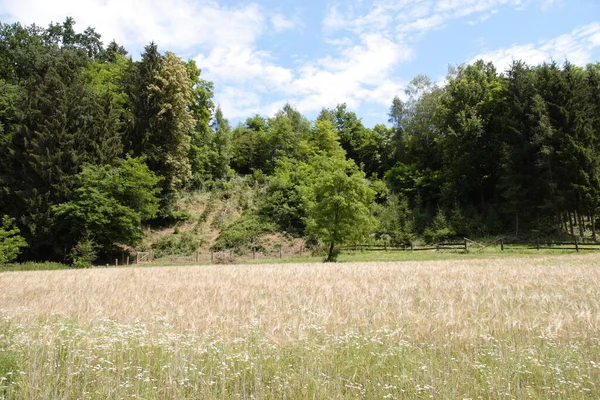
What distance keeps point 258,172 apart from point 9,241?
33274 millimetres

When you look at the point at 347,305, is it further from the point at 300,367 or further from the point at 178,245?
the point at 178,245

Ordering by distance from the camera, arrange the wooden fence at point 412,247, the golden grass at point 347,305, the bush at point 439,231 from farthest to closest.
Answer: the bush at point 439,231 → the wooden fence at point 412,247 → the golden grass at point 347,305

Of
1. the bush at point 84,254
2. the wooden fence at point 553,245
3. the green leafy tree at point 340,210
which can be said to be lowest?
the wooden fence at point 553,245

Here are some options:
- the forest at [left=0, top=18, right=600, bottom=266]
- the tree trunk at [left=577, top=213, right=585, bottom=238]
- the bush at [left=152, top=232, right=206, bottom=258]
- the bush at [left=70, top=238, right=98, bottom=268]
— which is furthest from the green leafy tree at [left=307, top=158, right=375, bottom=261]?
the tree trunk at [left=577, top=213, right=585, bottom=238]

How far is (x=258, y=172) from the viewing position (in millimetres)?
60281

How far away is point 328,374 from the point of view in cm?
493

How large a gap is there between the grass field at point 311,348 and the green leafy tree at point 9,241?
2825cm

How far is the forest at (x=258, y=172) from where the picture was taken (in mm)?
37406

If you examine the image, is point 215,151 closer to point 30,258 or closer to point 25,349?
point 30,258

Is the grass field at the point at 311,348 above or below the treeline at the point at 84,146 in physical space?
below

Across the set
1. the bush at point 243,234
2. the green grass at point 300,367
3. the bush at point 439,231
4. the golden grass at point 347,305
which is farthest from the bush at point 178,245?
the green grass at point 300,367

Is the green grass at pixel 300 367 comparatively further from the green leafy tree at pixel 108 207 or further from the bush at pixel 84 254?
the green leafy tree at pixel 108 207

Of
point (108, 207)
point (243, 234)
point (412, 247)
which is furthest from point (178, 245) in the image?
point (412, 247)

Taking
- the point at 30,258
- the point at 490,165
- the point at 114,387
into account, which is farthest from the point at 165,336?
the point at 490,165
